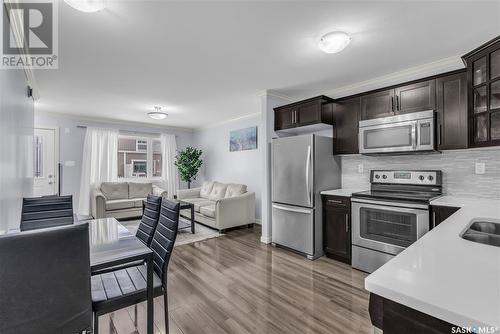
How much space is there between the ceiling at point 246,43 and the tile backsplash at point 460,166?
→ 109 cm

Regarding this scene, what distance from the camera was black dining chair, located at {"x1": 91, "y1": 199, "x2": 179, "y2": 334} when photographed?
1394mm

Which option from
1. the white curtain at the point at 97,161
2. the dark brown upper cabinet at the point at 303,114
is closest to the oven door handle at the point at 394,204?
the dark brown upper cabinet at the point at 303,114

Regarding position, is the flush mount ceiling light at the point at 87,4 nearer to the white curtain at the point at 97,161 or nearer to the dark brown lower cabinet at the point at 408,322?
the dark brown lower cabinet at the point at 408,322

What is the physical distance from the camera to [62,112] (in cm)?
512

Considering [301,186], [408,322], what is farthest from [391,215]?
[408,322]

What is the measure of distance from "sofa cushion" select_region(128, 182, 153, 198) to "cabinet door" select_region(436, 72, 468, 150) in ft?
18.7

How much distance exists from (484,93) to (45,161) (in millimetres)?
7100

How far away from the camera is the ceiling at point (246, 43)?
6.02ft

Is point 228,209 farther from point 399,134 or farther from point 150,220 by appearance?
point 399,134

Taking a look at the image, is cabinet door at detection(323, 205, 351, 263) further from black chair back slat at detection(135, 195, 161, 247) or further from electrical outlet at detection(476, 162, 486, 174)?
black chair back slat at detection(135, 195, 161, 247)

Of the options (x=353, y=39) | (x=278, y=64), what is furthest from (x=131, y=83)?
(x=353, y=39)

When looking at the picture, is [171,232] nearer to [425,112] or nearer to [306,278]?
[306,278]

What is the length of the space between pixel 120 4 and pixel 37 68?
2.01m

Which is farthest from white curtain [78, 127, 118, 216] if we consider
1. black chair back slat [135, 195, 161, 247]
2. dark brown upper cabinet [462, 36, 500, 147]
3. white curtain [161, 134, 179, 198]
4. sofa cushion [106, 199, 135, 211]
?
dark brown upper cabinet [462, 36, 500, 147]
